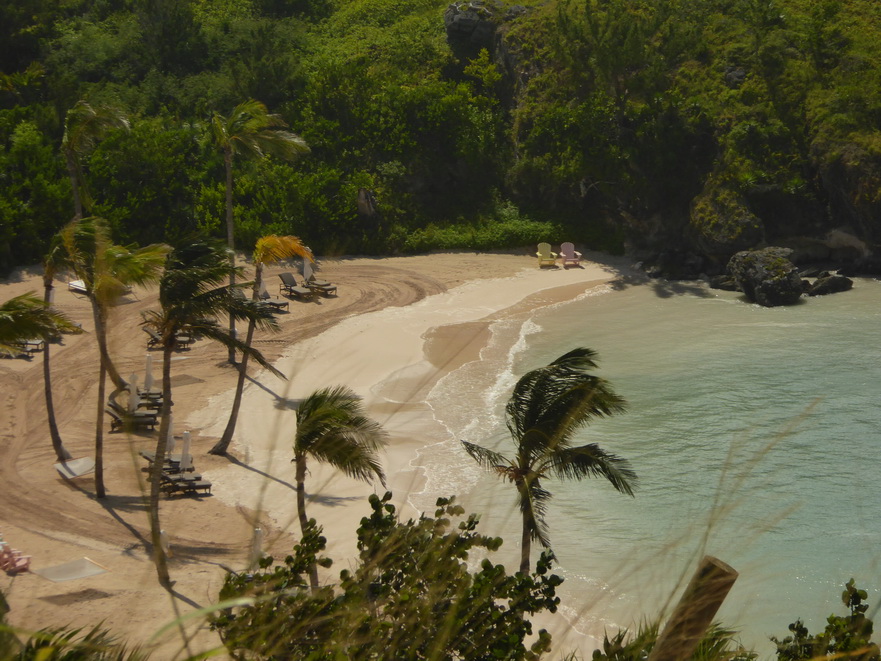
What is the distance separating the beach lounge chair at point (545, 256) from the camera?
3662cm

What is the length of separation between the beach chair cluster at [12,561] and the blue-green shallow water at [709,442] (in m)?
6.05

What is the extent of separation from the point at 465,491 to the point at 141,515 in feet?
18.1

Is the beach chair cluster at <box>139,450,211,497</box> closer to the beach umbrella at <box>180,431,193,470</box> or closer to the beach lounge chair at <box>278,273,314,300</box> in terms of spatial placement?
the beach umbrella at <box>180,431,193,470</box>

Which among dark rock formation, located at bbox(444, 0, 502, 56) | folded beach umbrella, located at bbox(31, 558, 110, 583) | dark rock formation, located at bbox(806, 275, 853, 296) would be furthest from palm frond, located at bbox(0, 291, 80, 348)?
dark rock formation, located at bbox(444, 0, 502, 56)

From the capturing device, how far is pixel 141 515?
16.4m

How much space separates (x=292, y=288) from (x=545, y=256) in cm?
1032

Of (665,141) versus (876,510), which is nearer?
(876,510)

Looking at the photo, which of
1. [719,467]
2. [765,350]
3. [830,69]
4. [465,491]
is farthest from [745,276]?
[465,491]

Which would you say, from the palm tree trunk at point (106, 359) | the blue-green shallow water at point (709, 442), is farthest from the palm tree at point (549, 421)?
the palm tree trunk at point (106, 359)

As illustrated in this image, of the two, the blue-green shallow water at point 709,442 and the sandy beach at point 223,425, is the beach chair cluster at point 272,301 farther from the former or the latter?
the blue-green shallow water at point 709,442

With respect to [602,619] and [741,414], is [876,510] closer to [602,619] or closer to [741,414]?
[741,414]

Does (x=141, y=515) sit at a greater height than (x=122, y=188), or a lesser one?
lesser

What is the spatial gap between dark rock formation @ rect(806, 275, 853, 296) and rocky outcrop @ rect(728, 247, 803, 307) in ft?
2.66

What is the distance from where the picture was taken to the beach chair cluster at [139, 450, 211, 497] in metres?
17.0
